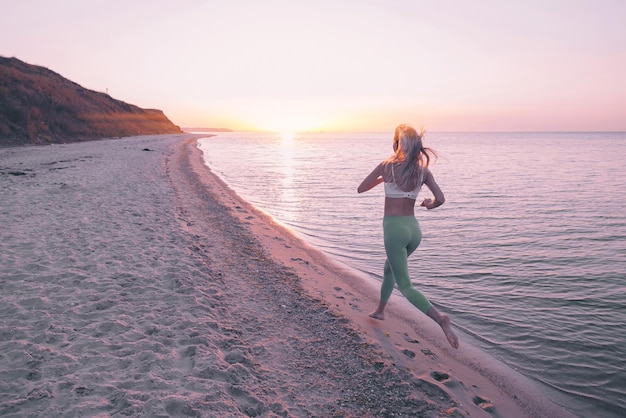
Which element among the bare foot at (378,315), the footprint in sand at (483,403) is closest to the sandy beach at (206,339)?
the footprint in sand at (483,403)

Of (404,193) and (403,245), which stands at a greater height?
(404,193)

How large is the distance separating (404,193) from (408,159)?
41cm

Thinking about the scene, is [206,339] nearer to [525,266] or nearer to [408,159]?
[408,159]

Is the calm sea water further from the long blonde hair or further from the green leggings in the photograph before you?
the long blonde hair

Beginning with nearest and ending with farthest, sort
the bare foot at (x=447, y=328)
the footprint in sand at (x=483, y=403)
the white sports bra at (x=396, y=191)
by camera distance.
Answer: the footprint in sand at (x=483, y=403) < the white sports bra at (x=396, y=191) < the bare foot at (x=447, y=328)

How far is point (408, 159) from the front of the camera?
4254 millimetres

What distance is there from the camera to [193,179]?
20.0 metres

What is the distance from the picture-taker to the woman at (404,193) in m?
4.27

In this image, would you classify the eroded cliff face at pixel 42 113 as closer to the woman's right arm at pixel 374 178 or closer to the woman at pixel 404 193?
the woman's right arm at pixel 374 178

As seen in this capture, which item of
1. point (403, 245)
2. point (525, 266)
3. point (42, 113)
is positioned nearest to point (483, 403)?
point (403, 245)

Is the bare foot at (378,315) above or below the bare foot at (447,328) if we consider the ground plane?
below

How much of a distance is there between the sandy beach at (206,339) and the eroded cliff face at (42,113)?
29.9m

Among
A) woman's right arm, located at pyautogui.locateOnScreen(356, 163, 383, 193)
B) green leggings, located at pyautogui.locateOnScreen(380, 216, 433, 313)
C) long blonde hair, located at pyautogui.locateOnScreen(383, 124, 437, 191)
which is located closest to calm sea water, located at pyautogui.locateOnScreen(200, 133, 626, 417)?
green leggings, located at pyautogui.locateOnScreen(380, 216, 433, 313)

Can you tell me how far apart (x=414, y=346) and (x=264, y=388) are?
2397 millimetres
